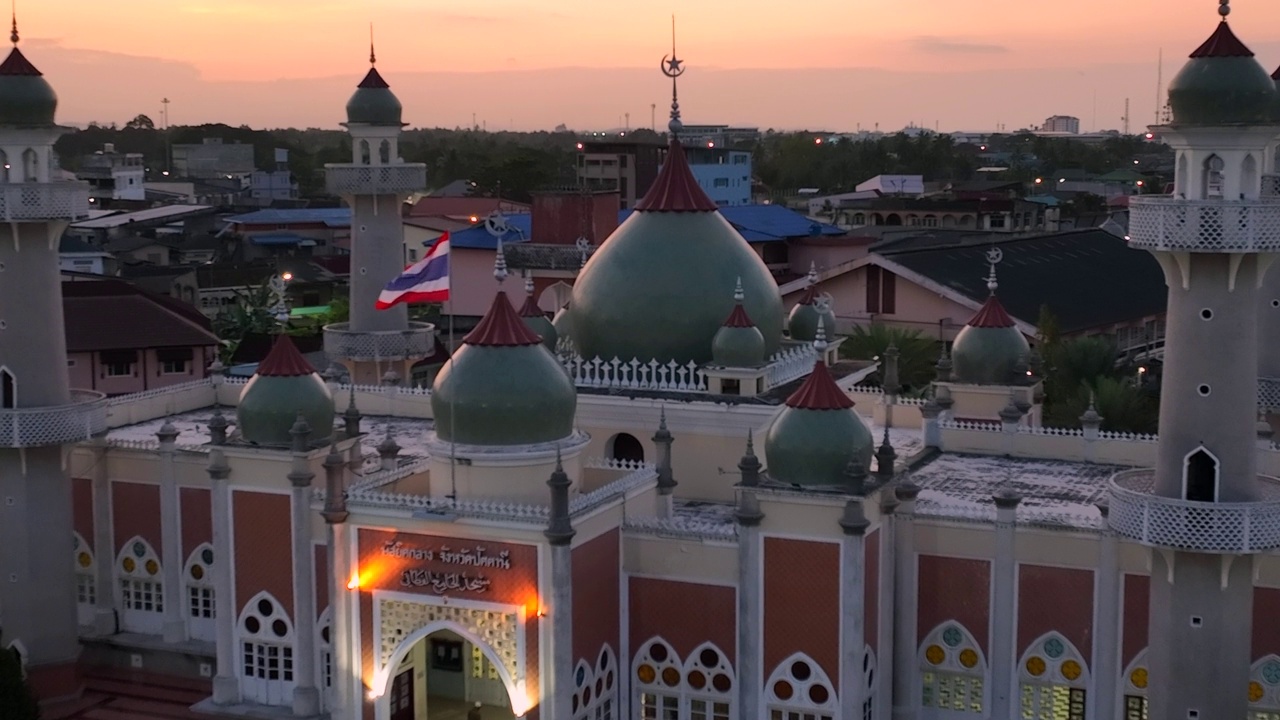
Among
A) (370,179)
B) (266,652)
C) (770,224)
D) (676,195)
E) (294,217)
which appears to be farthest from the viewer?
(294,217)

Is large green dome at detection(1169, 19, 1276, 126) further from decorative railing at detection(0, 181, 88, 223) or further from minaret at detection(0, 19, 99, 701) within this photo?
minaret at detection(0, 19, 99, 701)

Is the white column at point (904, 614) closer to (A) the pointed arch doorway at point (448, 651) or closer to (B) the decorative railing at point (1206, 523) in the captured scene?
(B) the decorative railing at point (1206, 523)

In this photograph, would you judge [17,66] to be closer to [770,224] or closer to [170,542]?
[170,542]

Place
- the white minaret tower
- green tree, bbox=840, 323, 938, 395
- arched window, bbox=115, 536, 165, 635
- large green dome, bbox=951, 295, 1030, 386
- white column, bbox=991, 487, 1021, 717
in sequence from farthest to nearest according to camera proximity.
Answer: green tree, bbox=840, 323, 938, 395 → large green dome, bbox=951, 295, 1030, 386 → arched window, bbox=115, 536, 165, 635 → white column, bbox=991, 487, 1021, 717 → the white minaret tower

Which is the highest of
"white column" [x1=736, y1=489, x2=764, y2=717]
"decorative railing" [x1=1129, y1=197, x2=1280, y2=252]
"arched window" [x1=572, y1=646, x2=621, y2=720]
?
"decorative railing" [x1=1129, y1=197, x2=1280, y2=252]

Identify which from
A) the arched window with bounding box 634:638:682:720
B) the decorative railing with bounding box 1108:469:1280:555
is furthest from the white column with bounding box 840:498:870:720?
the decorative railing with bounding box 1108:469:1280:555

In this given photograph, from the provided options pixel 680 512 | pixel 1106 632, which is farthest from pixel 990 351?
pixel 1106 632

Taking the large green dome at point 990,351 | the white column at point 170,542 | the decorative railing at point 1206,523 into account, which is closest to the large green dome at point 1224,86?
the decorative railing at point 1206,523
